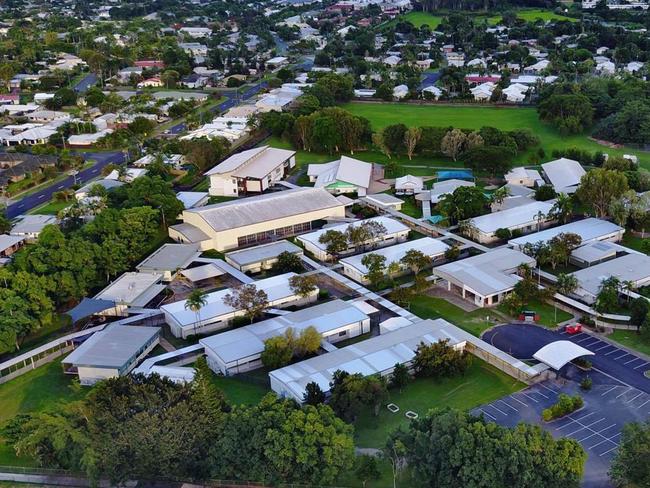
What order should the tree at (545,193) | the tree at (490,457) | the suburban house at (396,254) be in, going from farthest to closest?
the tree at (545,193)
the suburban house at (396,254)
the tree at (490,457)

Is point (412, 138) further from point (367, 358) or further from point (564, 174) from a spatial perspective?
point (367, 358)

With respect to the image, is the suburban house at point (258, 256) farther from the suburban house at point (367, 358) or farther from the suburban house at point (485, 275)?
the suburban house at point (367, 358)

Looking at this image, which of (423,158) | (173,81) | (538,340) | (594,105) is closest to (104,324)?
(538,340)

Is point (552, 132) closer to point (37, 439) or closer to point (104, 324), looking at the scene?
point (104, 324)

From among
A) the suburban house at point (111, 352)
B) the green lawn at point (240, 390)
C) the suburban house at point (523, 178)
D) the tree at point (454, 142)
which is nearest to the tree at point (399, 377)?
the green lawn at point (240, 390)

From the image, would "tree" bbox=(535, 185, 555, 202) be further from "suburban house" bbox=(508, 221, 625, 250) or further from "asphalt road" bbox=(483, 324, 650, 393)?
"asphalt road" bbox=(483, 324, 650, 393)

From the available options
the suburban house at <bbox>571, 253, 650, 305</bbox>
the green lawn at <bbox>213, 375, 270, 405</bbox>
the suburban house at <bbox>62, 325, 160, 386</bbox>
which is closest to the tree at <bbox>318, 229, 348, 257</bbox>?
the suburban house at <bbox>62, 325, 160, 386</bbox>

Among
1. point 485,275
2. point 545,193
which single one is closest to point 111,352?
point 485,275
